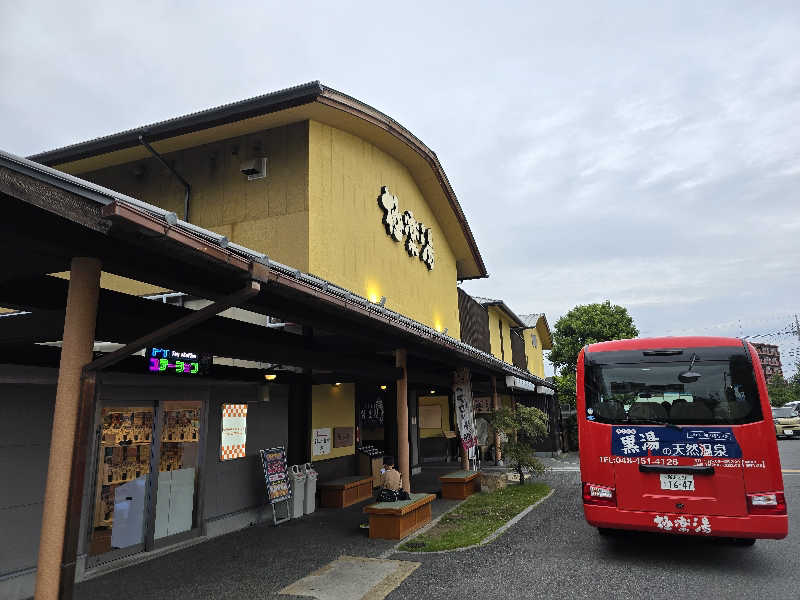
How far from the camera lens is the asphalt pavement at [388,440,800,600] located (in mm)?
5777

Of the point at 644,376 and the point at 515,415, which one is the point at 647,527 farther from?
the point at 515,415

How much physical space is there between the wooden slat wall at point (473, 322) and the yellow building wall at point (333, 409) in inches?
313

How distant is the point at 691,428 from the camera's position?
256 inches

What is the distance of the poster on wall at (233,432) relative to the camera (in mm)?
9555

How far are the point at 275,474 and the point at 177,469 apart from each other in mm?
2113

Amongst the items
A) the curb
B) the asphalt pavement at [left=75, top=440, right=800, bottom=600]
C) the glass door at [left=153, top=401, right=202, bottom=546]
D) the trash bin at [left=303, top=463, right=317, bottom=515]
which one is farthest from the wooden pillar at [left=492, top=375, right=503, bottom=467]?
the glass door at [left=153, top=401, right=202, bottom=546]

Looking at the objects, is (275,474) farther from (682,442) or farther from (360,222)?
(682,442)

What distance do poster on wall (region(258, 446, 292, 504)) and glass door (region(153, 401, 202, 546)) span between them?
146cm

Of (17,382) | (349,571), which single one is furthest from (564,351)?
(17,382)

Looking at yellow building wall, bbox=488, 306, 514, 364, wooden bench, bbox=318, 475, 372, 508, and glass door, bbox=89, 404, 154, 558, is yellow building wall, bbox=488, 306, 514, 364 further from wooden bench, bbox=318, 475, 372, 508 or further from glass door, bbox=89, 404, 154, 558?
glass door, bbox=89, 404, 154, 558

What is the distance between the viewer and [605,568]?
21.7 ft

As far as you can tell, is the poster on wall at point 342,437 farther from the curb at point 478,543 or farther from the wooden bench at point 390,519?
the wooden bench at point 390,519

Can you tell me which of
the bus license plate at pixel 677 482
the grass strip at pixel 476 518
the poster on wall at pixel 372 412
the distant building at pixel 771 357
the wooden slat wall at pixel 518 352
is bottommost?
the grass strip at pixel 476 518

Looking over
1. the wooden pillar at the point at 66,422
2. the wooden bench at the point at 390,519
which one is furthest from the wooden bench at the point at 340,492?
the wooden pillar at the point at 66,422
